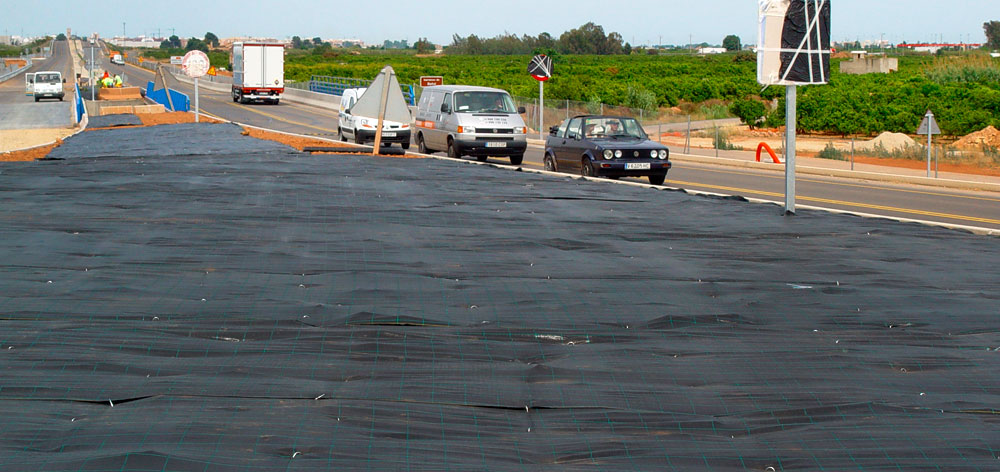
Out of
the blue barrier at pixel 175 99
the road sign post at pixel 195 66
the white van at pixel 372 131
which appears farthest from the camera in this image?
the blue barrier at pixel 175 99

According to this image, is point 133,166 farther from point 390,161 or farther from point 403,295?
point 403,295

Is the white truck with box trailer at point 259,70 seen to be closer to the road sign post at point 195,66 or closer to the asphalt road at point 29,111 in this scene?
the asphalt road at point 29,111

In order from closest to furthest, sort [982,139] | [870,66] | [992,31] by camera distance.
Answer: [982,139], [870,66], [992,31]

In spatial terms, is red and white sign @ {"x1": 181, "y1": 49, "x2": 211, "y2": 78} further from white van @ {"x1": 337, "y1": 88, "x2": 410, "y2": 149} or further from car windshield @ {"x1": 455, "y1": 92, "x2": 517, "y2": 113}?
car windshield @ {"x1": 455, "y1": 92, "x2": 517, "y2": 113}

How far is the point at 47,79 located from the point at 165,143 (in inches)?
1944

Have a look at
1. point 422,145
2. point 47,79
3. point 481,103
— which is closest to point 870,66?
point 47,79

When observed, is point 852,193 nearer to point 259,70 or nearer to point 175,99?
point 175,99

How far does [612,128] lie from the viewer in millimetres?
21734

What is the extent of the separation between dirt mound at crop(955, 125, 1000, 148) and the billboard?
30.0 meters

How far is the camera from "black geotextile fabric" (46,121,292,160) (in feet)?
74.7

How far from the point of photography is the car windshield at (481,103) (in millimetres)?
26344

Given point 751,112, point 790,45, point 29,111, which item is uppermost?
point 29,111

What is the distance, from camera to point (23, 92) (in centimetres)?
8025

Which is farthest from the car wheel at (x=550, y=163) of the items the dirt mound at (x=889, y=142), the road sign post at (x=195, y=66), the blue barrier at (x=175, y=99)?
the blue barrier at (x=175, y=99)
